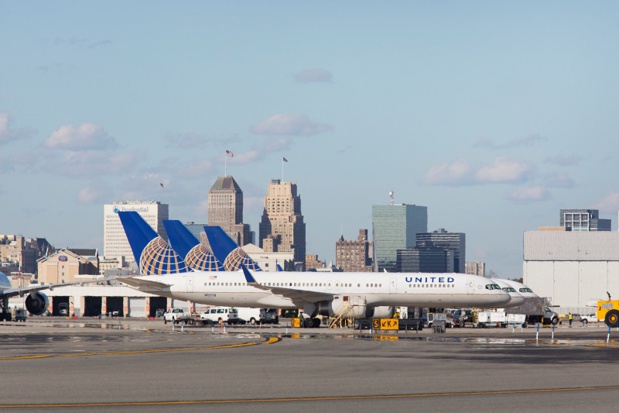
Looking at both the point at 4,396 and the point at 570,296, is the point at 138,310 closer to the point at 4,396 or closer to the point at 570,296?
the point at 570,296

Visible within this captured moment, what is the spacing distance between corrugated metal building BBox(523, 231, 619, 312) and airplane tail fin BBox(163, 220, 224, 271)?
84407mm

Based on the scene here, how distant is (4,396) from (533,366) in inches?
724

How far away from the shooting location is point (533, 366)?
36000 mm

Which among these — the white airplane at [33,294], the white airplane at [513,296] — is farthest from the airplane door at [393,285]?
the white airplane at [33,294]

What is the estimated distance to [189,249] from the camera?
124m

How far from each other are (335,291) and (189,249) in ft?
140

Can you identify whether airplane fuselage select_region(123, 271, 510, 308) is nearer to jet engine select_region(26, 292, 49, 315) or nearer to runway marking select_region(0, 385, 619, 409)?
jet engine select_region(26, 292, 49, 315)

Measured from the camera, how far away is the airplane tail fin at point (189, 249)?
122 m

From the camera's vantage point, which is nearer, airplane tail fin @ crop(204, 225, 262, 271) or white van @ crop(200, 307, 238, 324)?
white van @ crop(200, 307, 238, 324)

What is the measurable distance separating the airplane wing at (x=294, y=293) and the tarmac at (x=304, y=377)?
31384 mm

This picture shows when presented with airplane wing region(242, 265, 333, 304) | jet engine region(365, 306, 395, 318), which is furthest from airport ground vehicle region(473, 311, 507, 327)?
airplane wing region(242, 265, 333, 304)

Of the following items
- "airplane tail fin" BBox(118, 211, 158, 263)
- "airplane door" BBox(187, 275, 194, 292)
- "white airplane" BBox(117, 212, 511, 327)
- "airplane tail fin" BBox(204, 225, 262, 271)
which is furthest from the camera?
"airplane tail fin" BBox(204, 225, 262, 271)

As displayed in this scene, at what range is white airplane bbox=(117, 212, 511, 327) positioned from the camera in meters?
83.2

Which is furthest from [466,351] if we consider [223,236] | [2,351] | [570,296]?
[570,296]
